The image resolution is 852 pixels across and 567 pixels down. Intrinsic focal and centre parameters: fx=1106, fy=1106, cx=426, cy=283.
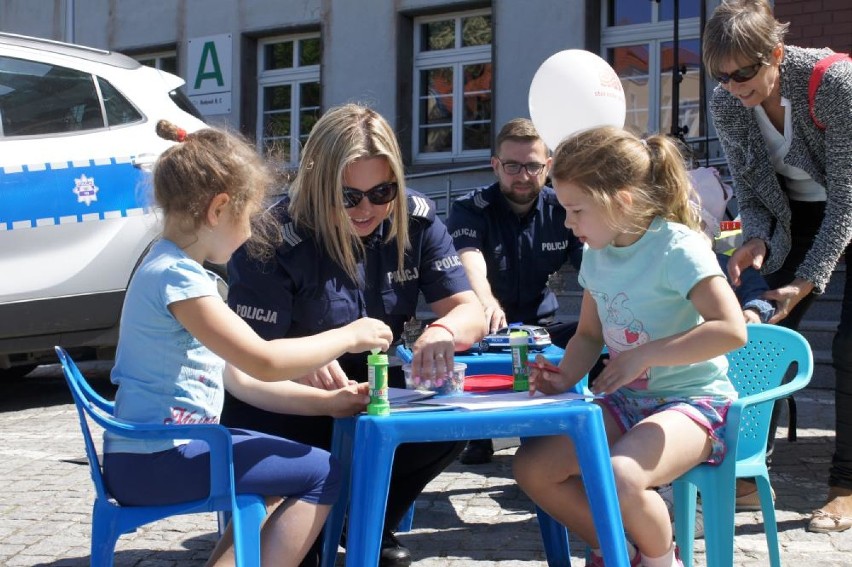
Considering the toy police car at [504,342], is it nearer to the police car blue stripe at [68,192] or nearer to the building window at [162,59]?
the police car blue stripe at [68,192]

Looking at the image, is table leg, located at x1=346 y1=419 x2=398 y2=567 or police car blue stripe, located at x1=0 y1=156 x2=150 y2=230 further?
police car blue stripe, located at x1=0 y1=156 x2=150 y2=230

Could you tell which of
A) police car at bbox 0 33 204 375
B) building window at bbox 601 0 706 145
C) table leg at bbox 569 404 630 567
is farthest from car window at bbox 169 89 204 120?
building window at bbox 601 0 706 145

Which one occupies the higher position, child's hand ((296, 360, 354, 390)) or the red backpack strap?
the red backpack strap

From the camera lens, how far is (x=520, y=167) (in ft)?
15.1

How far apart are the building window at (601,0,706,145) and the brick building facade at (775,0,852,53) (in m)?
2.24

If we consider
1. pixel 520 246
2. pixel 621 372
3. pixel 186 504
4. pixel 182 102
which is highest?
pixel 182 102

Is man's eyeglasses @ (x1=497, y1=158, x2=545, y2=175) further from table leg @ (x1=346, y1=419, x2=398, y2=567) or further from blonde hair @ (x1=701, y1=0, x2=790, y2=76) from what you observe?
table leg @ (x1=346, y1=419, x2=398, y2=567)

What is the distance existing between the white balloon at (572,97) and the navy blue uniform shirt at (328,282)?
193 centimetres

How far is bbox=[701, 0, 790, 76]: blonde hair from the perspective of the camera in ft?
11.6

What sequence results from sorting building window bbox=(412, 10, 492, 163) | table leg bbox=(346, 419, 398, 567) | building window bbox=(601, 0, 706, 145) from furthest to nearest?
building window bbox=(412, 10, 492, 163), building window bbox=(601, 0, 706, 145), table leg bbox=(346, 419, 398, 567)

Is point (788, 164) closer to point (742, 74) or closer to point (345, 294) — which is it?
point (742, 74)

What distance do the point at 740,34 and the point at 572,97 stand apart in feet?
5.59

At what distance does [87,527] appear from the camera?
13.1 feet

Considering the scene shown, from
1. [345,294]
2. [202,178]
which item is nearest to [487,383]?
[345,294]
